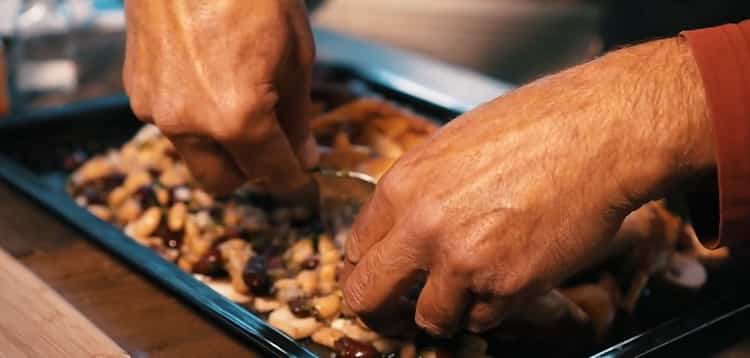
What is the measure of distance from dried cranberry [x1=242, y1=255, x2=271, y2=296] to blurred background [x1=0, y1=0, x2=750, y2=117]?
2.04ft

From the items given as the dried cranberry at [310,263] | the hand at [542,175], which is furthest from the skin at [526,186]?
the dried cranberry at [310,263]

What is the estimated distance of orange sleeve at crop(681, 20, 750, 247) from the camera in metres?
0.67

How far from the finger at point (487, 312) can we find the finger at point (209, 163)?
0.30 m

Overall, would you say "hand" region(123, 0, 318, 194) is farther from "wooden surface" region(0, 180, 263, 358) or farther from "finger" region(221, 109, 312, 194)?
"wooden surface" region(0, 180, 263, 358)

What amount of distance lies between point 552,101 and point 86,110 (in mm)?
805

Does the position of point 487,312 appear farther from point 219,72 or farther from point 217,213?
point 217,213

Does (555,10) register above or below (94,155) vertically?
above

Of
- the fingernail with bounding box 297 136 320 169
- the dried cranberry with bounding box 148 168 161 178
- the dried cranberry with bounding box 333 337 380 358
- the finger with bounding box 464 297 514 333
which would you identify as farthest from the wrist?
the dried cranberry with bounding box 148 168 161 178

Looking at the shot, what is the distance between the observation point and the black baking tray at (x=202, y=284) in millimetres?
809

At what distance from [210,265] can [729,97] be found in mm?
530

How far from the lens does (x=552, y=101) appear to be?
0.69 metres

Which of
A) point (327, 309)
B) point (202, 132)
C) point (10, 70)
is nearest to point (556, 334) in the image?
point (327, 309)

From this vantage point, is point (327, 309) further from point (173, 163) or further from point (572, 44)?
point (572, 44)

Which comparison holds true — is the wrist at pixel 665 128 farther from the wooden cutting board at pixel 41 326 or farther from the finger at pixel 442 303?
the wooden cutting board at pixel 41 326
